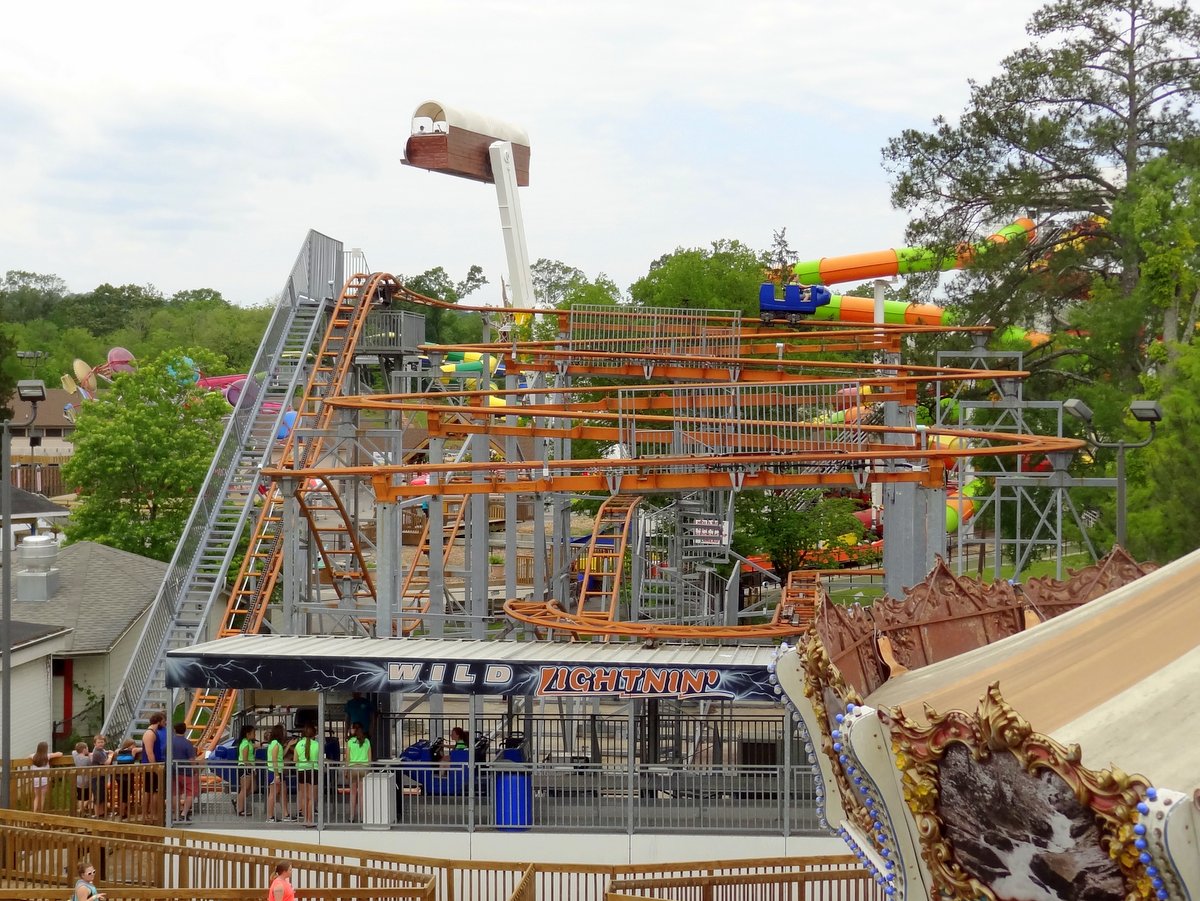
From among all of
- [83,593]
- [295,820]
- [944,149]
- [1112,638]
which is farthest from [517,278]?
[1112,638]

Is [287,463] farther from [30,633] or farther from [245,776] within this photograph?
[245,776]

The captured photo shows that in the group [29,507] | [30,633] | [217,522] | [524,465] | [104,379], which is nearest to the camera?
[524,465]

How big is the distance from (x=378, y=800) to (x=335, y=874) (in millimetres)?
2753

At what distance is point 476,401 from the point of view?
43.3m

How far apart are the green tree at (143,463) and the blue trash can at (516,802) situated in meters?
24.8

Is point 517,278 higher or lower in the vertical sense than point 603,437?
higher

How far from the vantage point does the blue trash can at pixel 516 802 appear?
18.3m

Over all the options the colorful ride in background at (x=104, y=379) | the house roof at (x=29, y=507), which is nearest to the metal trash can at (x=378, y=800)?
the house roof at (x=29, y=507)

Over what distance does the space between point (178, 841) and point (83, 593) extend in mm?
16381

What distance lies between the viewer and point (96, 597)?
32719mm

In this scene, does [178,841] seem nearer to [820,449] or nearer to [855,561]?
[820,449]

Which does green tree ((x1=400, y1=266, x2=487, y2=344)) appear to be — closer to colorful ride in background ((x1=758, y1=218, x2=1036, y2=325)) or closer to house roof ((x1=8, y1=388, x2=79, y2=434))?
house roof ((x1=8, y1=388, x2=79, y2=434))

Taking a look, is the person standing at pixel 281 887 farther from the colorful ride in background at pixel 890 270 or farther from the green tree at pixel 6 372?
the green tree at pixel 6 372

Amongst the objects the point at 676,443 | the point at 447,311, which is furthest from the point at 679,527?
the point at 447,311
